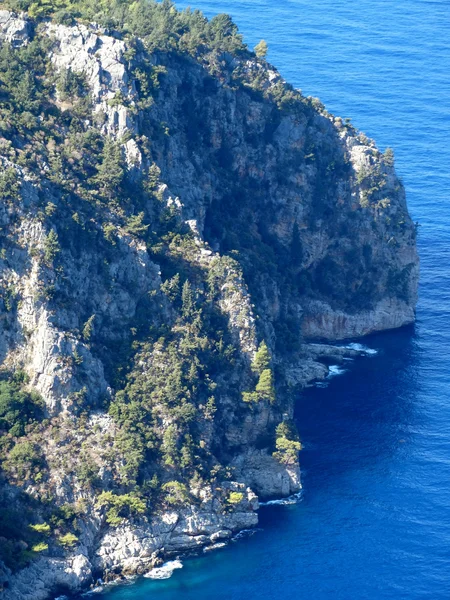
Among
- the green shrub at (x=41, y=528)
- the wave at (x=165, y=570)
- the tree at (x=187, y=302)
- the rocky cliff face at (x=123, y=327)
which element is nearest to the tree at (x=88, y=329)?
the rocky cliff face at (x=123, y=327)

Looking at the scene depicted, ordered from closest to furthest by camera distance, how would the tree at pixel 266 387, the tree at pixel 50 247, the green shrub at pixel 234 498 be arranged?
the green shrub at pixel 234 498, the tree at pixel 50 247, the tree at pixel 266 387

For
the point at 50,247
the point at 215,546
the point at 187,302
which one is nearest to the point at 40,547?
the point at 215,546

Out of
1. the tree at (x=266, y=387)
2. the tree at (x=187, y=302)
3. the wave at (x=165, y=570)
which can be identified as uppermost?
the tree at (x=187, y=302)

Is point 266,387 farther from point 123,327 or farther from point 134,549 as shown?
point 134,549

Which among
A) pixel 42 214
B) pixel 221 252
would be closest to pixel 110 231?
pixel 42 214

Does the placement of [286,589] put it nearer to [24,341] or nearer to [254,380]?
[254,380]

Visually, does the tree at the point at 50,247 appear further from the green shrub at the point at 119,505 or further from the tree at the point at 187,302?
the green shrub at the point at 119,505
